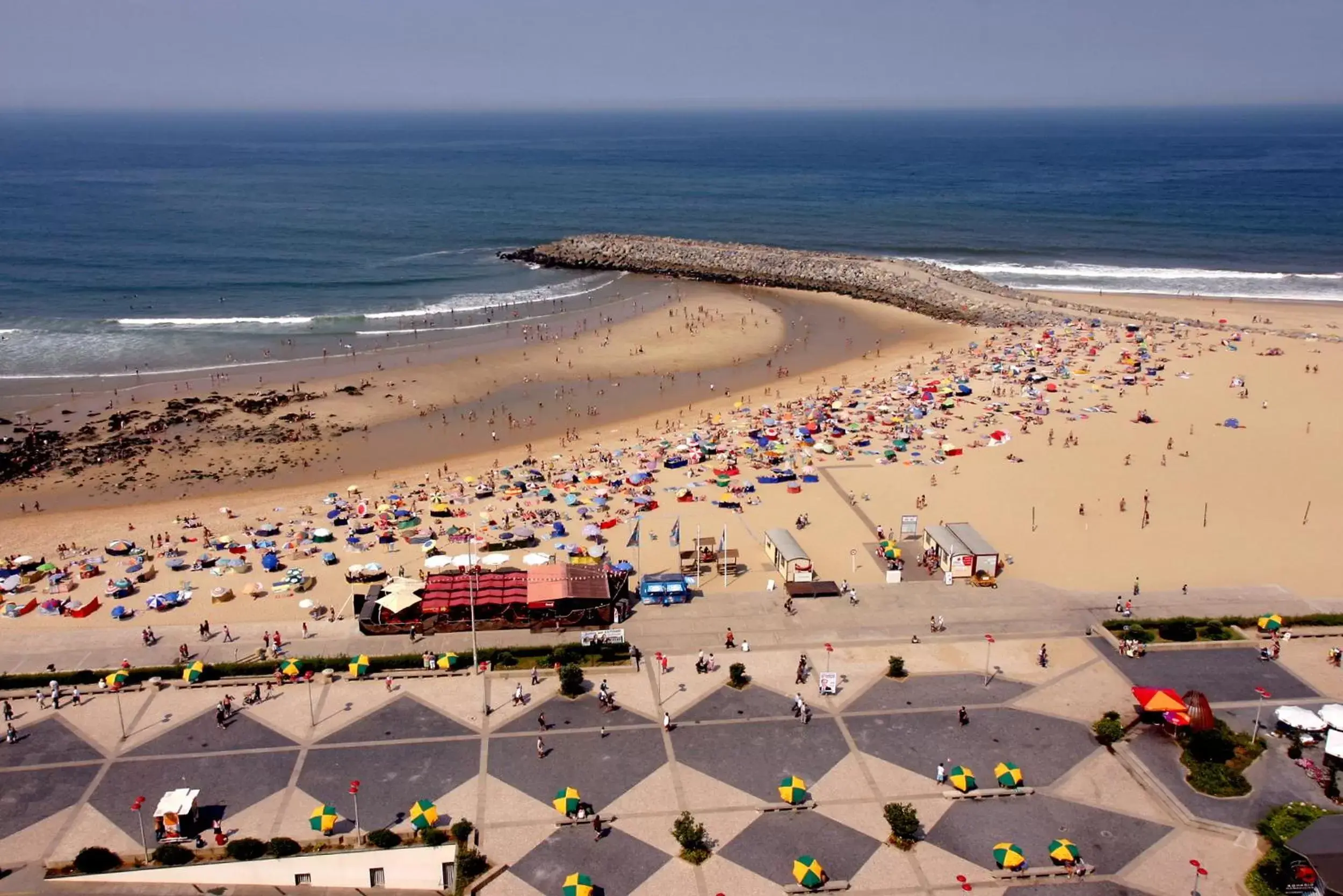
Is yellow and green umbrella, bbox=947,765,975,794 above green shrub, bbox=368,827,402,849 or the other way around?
above

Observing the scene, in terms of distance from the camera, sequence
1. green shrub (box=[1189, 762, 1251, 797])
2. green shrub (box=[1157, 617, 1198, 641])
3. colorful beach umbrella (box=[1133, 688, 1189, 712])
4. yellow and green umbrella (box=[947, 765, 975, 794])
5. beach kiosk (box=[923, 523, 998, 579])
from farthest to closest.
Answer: beach kiosk (box=[923, 523, 998, 579]) < green shrub (box=[1157, 617, 1198, 641]) < colorful beach umbrella (box=[1133, 688, 1189, 712]) < yellow and green umbrella (box=[947, 765, 975, 794]) < green shrub (box=[1189, 762, 1251, 797])

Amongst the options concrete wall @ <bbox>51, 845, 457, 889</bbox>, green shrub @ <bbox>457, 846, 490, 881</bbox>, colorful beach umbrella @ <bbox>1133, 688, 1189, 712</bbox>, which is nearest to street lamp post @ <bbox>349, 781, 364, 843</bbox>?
concrete wall @ <bbox>51, 845, 457, 889</bbox>

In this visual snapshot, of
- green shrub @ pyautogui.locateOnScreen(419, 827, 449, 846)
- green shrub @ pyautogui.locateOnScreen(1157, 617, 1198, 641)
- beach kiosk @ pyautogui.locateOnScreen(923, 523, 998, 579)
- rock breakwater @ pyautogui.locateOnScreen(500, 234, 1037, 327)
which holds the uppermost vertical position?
rock breakwater @ pyautogui.locateOnScreen(500, 234, 1037, 327)

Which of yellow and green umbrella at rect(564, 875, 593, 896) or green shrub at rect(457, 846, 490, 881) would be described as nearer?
yellow and green umbrella at rect(564, 875, 593, 896)

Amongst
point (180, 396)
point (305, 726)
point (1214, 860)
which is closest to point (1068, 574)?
point (1214, 860)

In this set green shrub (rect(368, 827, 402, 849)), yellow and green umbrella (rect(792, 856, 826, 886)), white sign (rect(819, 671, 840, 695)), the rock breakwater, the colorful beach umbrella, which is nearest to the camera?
yellow and green umbrella (rect(792, 856, 826, 886))

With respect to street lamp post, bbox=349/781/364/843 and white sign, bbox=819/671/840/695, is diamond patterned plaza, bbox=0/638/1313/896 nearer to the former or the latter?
street lamp post, bbox=349/781/364/843

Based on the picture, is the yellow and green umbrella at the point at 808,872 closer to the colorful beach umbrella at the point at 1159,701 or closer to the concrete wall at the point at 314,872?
the concrete wall at the point at 314,872

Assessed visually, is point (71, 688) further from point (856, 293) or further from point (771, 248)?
point (771, 248)
